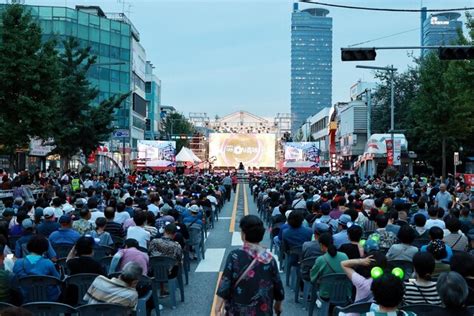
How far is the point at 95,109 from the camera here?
1443 inches

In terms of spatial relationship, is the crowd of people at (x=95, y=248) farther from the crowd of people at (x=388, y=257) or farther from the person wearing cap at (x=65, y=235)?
the crowd of people at (x=388, y=257)

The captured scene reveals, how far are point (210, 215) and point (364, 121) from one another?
57.9 meters

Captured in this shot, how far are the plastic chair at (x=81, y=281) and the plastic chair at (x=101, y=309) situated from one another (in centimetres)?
154

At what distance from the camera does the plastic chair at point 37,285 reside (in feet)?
24.8

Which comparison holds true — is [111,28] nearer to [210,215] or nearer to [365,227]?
[210,215]

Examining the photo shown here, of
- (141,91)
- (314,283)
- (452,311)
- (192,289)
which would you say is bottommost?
(192,289)

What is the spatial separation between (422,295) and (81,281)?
4.14 metres

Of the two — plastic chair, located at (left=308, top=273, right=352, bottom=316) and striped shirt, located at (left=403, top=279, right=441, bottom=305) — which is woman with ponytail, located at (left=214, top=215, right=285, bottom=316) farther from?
plastic chair, located at (left=308, top=273, right=352, bottom=316)

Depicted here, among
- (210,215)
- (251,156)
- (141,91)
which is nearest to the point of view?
(210,215)

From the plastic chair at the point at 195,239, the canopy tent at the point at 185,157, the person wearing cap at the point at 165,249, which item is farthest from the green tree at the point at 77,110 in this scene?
the person wearing cap at the point at 165,249

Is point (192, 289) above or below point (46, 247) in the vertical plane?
below

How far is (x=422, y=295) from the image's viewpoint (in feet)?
20.4

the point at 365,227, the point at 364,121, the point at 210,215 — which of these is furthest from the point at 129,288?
the point at 364,121

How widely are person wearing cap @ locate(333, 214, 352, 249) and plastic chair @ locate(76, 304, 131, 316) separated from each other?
430cm
